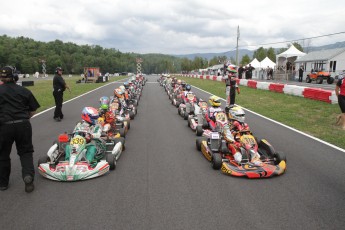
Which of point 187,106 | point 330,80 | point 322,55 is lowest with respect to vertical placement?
point 187,106

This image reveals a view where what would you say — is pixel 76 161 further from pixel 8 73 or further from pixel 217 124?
pixel 217 124

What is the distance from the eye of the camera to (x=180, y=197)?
4668mm

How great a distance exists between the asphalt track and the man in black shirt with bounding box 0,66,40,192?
298 millimetres

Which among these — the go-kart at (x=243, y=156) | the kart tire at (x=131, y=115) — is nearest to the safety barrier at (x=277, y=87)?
the kart tire at (x=131, y=115)

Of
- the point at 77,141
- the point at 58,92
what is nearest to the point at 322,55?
the point at 58,92

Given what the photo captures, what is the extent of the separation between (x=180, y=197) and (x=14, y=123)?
2759 millimetres

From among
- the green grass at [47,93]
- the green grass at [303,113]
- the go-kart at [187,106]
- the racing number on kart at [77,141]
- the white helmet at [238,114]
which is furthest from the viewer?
the green grass at [47,93]

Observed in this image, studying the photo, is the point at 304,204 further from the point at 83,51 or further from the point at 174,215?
the point at 83,51

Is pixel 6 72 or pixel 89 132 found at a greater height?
pixel 6 72

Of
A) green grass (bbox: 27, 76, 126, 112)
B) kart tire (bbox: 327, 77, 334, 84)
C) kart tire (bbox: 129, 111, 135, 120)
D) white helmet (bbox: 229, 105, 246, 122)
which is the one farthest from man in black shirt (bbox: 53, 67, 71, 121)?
kart tire (bbox: 327, 77, 334, 84)

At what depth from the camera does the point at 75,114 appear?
1323 centimetres

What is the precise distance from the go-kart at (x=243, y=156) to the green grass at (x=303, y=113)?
110 inches

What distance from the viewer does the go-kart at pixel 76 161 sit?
5.31 m

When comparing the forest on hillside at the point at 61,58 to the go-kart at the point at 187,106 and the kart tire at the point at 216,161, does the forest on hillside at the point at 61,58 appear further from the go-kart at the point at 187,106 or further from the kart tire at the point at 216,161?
the kart tire at the point at 216,161
